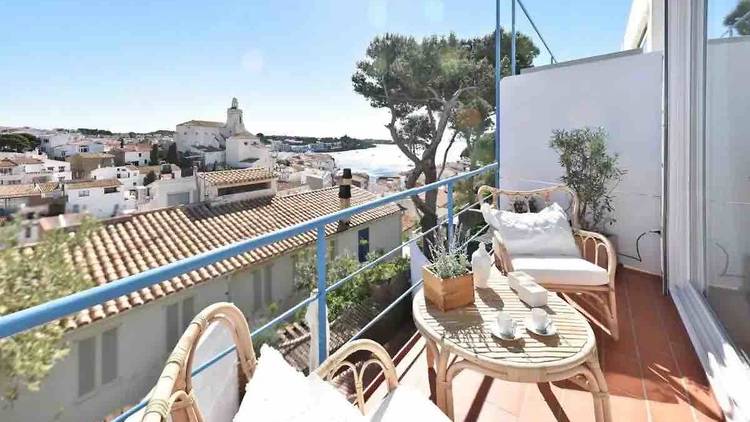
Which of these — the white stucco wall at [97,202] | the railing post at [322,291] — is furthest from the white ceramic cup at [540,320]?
the white stucco wall at [97,202]

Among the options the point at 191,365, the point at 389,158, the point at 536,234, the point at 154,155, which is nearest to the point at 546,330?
the point at 191,365

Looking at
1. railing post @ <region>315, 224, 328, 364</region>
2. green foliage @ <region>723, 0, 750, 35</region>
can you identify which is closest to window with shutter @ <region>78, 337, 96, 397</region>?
railing post @ <region>315, 224, 328, 364</region>

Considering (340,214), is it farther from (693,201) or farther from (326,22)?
(326,22)

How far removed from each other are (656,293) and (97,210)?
1385cm

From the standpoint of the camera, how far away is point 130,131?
20047mm

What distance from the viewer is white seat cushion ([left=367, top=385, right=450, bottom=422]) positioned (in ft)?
2.89

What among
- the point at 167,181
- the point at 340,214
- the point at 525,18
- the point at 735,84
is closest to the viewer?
the point at 340,214

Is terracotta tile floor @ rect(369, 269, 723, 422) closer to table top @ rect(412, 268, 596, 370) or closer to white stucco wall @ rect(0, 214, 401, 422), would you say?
table top @ rect(412, 268, 596, 370)

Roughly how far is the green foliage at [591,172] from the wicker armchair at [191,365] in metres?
2.67

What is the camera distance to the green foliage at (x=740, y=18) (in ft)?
5.20

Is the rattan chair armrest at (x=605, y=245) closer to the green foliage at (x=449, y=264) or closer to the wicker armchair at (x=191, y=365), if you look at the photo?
the green foliage at (x=449, y=264)

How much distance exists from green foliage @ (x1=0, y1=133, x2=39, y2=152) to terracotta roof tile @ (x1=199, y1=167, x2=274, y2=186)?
6.53m

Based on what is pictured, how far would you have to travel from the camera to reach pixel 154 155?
17.9m

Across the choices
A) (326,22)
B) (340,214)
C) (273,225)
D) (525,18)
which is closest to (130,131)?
(326,22)
